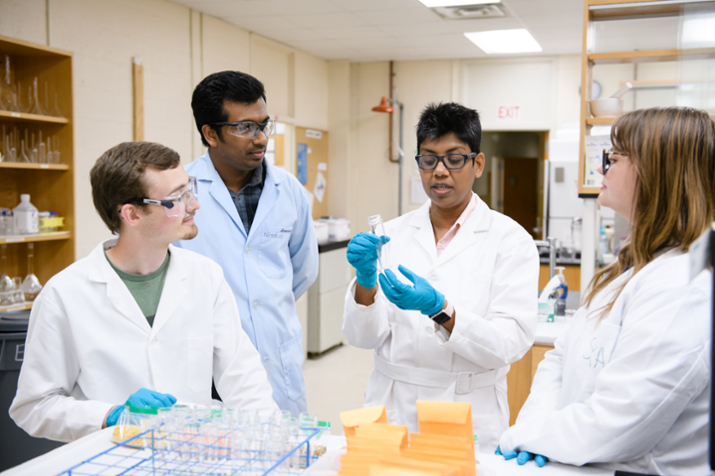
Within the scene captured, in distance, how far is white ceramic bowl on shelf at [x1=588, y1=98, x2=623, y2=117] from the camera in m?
2.98

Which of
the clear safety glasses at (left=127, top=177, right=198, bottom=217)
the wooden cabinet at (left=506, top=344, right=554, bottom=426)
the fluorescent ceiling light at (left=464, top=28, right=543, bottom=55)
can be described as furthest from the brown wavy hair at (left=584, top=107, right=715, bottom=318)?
the fluorescent ceiling light at (left=464, top=28, right=543, bottom=55)

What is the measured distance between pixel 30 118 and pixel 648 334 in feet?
9.34

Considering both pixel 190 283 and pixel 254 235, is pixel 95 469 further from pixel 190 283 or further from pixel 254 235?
pixel 254 235

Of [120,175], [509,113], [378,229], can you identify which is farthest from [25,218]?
[509,113]

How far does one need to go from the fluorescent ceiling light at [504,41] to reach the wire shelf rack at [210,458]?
15.3 ft

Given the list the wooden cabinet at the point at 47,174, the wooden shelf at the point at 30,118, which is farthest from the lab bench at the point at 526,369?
the wooden shelf at the point at 30,118

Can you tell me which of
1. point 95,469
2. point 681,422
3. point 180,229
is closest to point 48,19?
point 180,229

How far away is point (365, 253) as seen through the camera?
62.9 inches

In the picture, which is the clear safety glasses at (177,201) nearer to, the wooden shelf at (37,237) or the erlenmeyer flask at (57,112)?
the wooden shelf at (37,237)

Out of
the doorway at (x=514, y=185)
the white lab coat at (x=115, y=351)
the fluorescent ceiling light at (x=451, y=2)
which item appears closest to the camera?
the white lab coat at (x=115, y=351)

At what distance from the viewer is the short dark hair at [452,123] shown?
178 cm

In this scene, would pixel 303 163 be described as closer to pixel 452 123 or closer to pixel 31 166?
pixel 31 166

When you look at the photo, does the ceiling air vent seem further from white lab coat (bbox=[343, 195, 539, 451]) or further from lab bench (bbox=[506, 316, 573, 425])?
white lab coat (bbox=[343, 195, 539, 451])

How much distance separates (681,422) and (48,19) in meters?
3.53
